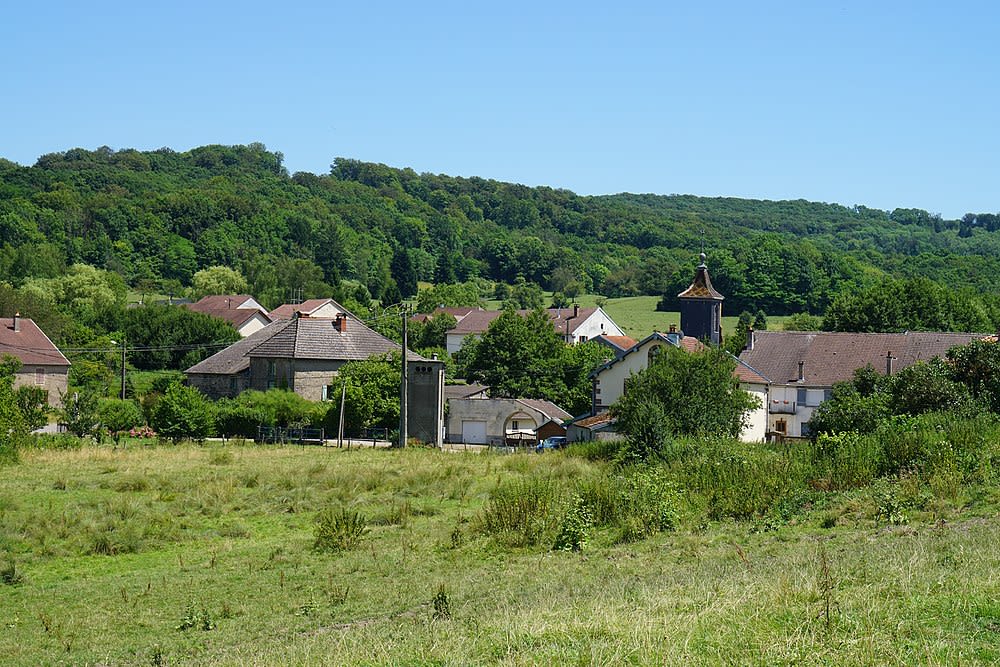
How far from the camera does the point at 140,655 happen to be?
11727mm

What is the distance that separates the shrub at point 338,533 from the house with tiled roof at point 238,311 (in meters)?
75.1

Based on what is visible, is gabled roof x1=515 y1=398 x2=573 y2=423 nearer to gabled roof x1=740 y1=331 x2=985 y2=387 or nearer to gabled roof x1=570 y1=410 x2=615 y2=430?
gabled roof x1=570 y1=410 x2=615 y2=430

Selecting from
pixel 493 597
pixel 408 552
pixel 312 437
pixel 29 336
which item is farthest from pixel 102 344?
pixel 493 597

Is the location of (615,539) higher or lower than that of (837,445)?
lower

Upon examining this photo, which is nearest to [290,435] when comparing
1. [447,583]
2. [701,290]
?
[701,290]

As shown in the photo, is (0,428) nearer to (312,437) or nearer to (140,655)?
(312,437)

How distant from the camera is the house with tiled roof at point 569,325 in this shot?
9894 cm

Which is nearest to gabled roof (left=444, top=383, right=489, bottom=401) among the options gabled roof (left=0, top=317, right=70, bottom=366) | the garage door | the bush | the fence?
the garage door

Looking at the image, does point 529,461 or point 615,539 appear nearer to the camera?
point 615,539

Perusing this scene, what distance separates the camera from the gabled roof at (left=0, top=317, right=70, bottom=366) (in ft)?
204

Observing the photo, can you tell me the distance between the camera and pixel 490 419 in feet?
181

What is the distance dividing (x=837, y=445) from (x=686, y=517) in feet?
15.1

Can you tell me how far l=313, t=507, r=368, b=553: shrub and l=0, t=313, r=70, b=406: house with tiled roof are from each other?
47.9 meters

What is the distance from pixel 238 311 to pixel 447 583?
300 feet
